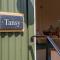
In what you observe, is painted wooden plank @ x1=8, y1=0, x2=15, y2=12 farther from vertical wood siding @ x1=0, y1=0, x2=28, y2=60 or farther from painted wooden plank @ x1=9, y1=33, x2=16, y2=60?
painted wooden plank @ x1=9, y1=33, x2=16, y2=60

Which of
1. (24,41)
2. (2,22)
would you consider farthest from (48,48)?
(2,22)

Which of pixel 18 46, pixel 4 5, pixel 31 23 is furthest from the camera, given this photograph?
pixel 31 23

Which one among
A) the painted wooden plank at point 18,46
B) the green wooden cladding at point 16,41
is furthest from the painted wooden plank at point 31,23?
the painted wooden plank at point 18,46

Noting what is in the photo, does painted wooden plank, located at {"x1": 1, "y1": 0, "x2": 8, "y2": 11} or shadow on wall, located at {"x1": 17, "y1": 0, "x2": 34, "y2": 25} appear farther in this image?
shadow on wall, located at {"x1": 17, "y1": 0, "x2": 34, "y2": 25}

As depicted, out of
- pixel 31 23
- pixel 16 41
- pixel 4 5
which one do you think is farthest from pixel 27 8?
pixel 16 41

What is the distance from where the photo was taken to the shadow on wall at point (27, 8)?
2.66m

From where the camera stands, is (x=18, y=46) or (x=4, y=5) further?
(x=18, y=46)

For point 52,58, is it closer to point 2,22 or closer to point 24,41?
point 24,41

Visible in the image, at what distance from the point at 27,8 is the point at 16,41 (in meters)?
0.45

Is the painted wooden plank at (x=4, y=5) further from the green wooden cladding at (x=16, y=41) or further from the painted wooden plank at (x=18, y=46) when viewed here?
the painted wooden plank at (x=18, y=46)

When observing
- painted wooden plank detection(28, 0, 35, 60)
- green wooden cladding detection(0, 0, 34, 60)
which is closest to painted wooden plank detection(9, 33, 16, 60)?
green wooden cladding detection(0, 0, 34, 60)

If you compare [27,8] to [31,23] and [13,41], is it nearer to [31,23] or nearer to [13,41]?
[31,23]

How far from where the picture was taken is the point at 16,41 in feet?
8.61

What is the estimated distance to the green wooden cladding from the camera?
2514 millimetres
